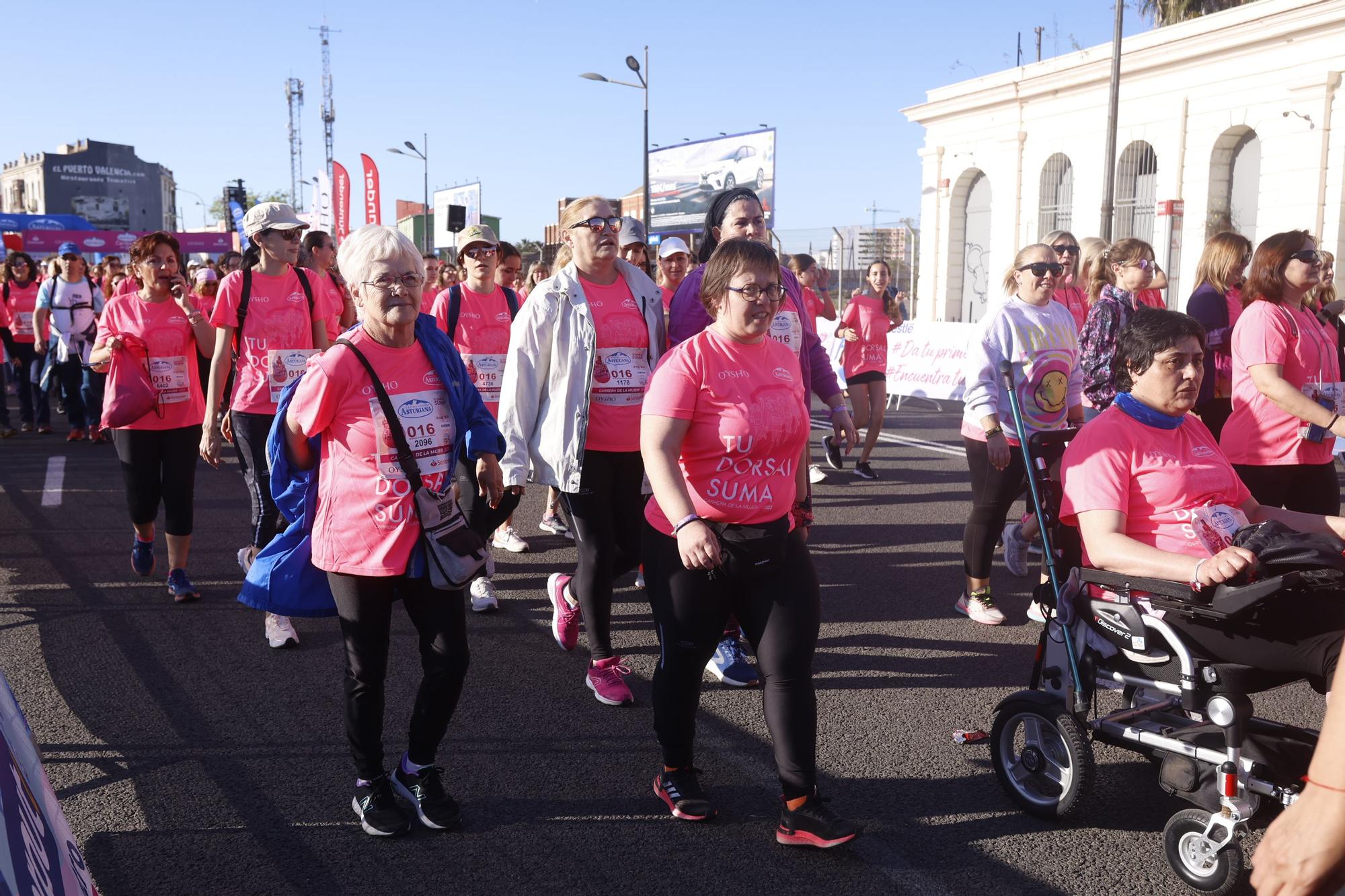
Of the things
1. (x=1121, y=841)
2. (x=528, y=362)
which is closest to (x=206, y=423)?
(x=528, y=362)

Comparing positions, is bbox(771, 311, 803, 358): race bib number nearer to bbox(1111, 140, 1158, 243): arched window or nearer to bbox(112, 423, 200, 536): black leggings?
bbox(112, 423, 200, 536): black leggings

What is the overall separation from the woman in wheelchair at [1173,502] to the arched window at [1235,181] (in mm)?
22547

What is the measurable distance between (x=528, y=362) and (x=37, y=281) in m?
11.8

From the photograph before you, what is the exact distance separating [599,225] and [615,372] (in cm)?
62

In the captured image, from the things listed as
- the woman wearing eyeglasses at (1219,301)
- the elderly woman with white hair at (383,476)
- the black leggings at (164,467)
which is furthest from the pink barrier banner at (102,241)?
the elderly woman with white hair at (383,476)

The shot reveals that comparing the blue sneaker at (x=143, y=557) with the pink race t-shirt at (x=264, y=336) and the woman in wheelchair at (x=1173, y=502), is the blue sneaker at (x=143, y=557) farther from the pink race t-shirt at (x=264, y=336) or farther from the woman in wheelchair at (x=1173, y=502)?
the woman in wheelchair at (x=1173, y=502)

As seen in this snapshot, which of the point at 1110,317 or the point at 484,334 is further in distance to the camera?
the point at 484,334

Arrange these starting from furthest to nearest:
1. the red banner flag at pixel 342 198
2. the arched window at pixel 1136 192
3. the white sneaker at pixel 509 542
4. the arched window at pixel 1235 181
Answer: the red banner flag at pixel 342 198 < the arched window at pixel 1136 192 < the arched window at pixel 1235 181 < the white sneaker at pixel 509 542

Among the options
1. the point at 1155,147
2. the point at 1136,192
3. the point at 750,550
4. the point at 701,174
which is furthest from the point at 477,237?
the point at 701,174

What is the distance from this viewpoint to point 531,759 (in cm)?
408

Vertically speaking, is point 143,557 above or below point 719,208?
below

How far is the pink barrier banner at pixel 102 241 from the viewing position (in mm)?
46750

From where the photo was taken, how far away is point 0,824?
1.73 m

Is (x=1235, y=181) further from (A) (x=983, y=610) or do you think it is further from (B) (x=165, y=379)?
(B) (x=165, y=379)
